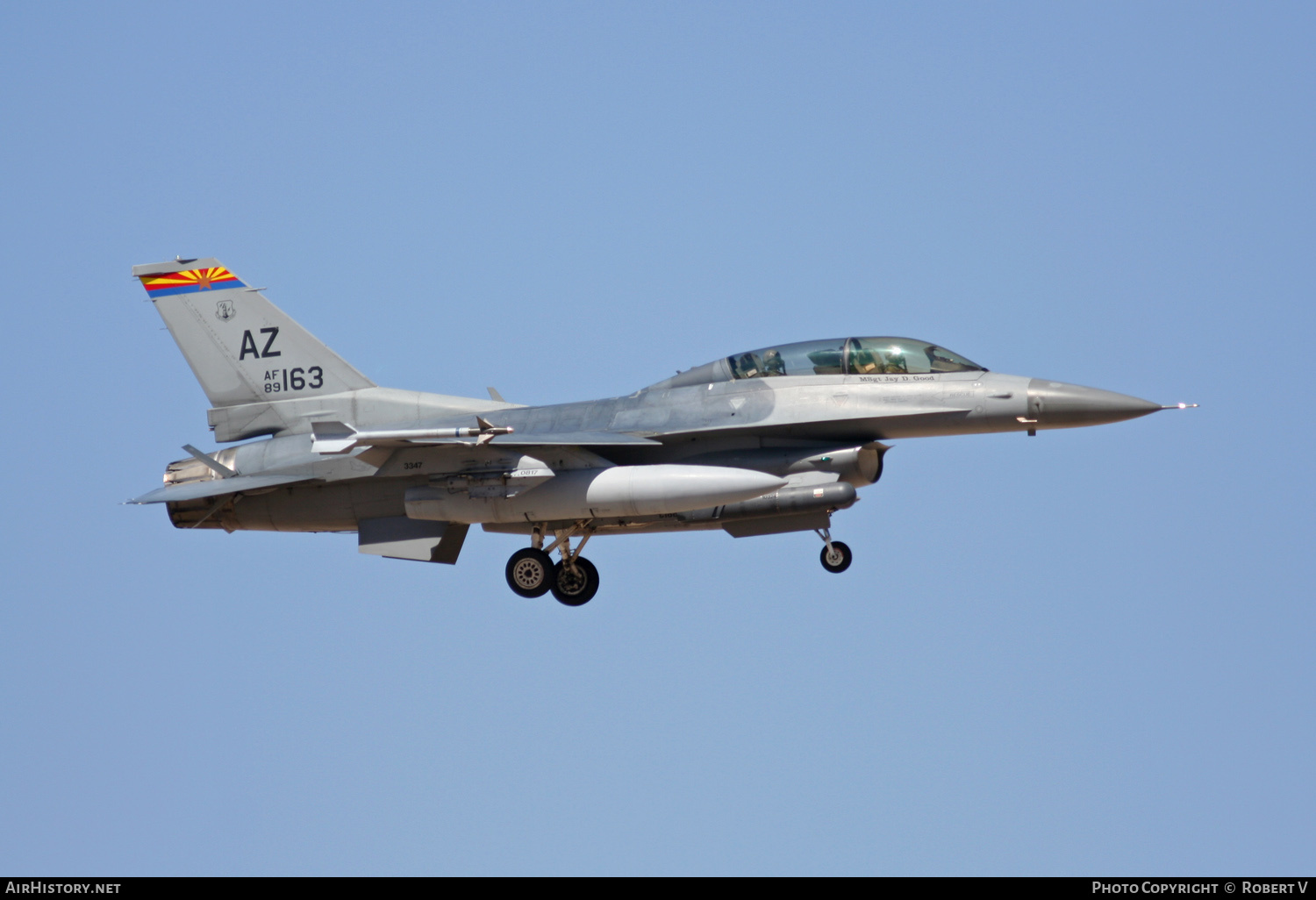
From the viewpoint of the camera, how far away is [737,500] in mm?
18109

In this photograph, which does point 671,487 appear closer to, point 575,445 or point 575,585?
point 575,445

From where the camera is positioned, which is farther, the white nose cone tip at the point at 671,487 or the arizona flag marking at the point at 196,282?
the arizona flag marking at the point at 196,282

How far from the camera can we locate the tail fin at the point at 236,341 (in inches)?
836

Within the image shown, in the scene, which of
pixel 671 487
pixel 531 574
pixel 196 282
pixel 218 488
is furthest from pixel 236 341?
pixel 671 487

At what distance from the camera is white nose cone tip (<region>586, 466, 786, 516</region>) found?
711 inches

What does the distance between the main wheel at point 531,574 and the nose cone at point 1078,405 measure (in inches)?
238

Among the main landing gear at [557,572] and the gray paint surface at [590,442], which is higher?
the gray paint surface at [590,442]

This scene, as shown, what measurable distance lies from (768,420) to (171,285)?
827cm

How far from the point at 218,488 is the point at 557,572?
169 inches

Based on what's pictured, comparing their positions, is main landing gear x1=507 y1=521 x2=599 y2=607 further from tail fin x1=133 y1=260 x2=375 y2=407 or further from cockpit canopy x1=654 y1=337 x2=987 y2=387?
tail fin x1=133 y1=260 x2=375 y2=407

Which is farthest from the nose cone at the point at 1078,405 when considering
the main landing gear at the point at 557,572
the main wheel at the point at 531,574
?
the main wheel at the point at 531,574

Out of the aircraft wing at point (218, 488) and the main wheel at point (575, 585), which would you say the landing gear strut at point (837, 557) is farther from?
the aircraft wing at point (218, 488)

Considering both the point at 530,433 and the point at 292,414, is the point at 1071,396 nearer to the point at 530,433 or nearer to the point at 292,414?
the point at 530,433

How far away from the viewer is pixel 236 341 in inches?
842
